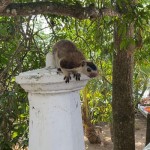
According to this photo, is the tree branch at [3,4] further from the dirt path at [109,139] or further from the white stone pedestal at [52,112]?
the dirt path at [109,139]

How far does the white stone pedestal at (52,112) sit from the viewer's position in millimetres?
1217

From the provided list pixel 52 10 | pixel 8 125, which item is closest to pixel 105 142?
pixel 8 125

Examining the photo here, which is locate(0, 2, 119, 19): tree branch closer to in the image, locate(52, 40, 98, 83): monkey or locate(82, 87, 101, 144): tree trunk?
locate(52, 40, 98, 83): monkey

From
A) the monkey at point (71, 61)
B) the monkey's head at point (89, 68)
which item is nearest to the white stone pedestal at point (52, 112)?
the monkey at point (71, 61)

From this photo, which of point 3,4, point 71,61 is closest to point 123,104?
point 71,61

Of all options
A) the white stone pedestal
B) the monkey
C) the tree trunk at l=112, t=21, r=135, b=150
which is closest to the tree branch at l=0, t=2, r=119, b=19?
the monkey

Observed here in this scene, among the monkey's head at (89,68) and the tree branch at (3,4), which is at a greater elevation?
the tree branch at (3,4)

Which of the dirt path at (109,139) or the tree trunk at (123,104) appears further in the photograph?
the dirt path at (109,139)

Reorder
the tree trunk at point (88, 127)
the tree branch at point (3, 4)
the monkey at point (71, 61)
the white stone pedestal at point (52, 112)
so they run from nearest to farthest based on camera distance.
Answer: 1. the white stone pedestal at point (52, 112)
2. the tree branch at point (3, 4)
3. the monkey at point (71, 61)
4. the tree trunk at point (88, 127)

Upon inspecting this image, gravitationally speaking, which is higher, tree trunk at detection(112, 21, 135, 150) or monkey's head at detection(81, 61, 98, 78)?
monkey's head at detection(81, 61, 98, 78)

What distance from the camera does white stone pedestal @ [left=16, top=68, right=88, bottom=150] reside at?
1.22 m

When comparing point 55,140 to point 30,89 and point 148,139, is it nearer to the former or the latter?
point 30,89

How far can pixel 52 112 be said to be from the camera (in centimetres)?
123

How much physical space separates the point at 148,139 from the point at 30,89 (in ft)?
7.73
